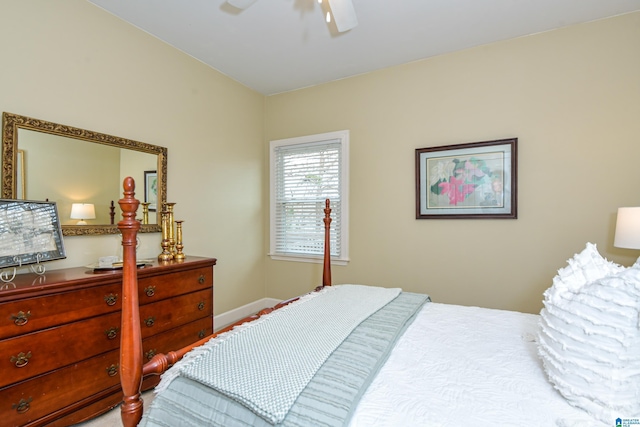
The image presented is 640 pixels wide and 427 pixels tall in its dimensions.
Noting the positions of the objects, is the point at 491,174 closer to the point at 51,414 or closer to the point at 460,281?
the point at 460,281

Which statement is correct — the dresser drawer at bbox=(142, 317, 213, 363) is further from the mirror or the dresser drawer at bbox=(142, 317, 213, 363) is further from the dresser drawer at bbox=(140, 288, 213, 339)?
the mirror

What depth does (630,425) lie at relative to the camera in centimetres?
81

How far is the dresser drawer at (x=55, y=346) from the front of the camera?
4.69 ft

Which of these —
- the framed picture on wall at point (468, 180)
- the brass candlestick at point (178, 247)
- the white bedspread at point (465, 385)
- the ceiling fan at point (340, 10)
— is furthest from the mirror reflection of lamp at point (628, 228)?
the brass candlestick at point (178, 247)

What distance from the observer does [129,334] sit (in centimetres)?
102

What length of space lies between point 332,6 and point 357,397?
197cm

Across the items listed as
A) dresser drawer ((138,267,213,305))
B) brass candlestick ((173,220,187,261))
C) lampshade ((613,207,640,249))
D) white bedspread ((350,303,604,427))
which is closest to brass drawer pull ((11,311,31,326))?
dresser drawer ((138,267,213,305))

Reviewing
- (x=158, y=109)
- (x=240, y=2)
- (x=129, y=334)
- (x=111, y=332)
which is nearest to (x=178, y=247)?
(x=111, y=332)

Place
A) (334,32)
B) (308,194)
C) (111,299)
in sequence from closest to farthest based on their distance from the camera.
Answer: (111,299)
(334,32)
(308,194)

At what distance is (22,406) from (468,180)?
10.9 ft

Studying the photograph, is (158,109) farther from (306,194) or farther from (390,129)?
(390,129)

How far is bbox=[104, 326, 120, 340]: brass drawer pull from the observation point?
1795 mm

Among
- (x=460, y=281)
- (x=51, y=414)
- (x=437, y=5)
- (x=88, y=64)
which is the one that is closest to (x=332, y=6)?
(x=437, y=5)

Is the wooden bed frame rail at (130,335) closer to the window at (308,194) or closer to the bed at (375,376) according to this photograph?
the bed at (375,376)
